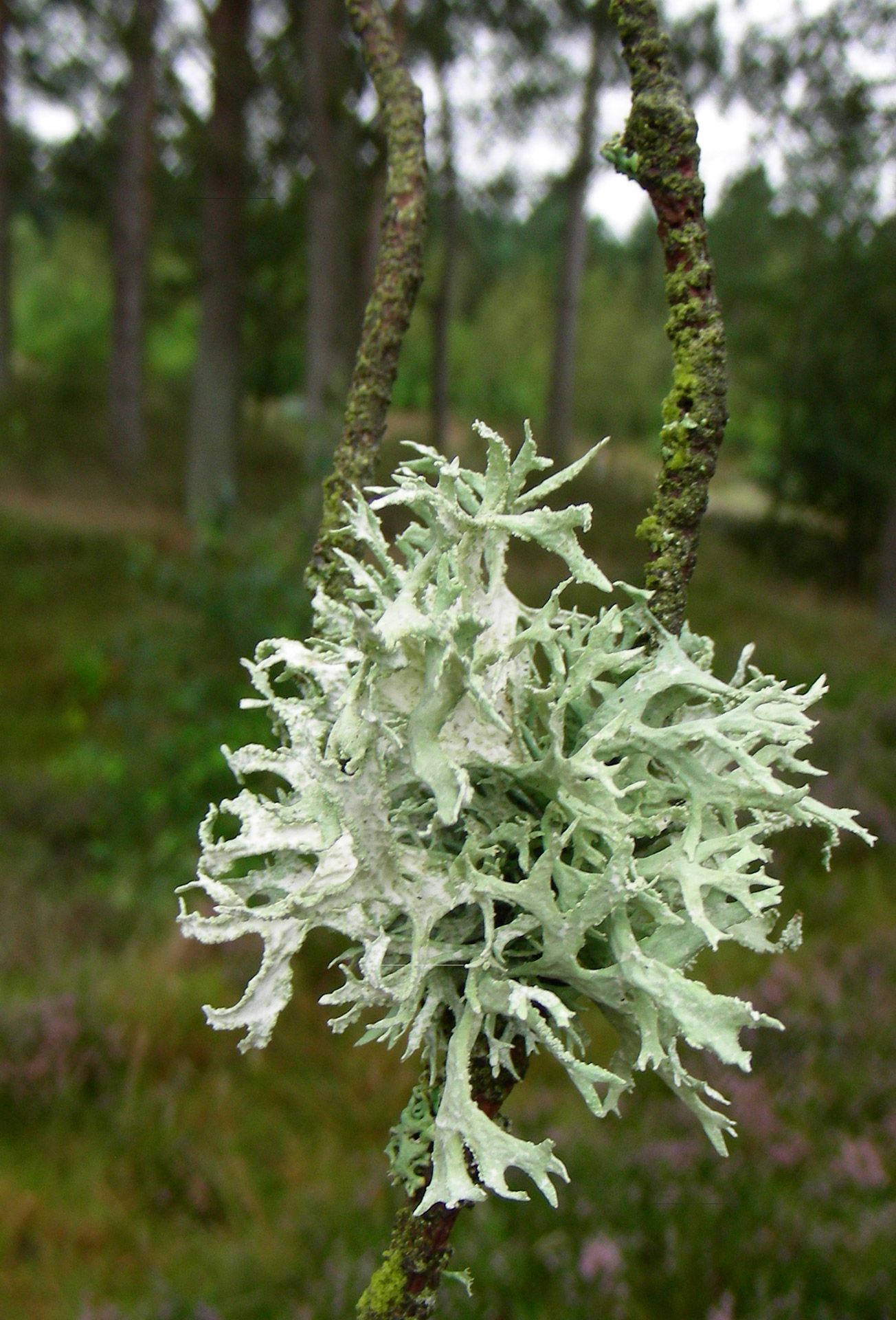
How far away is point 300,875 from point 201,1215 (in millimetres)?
2458

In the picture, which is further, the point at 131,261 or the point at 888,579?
the point at 131,261

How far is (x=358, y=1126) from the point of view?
9.53 feet

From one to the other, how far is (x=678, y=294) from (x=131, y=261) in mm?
10181

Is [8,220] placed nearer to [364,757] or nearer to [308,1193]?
[308,1193]

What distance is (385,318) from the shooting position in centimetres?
72

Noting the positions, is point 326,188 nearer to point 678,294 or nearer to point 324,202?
point 324,202

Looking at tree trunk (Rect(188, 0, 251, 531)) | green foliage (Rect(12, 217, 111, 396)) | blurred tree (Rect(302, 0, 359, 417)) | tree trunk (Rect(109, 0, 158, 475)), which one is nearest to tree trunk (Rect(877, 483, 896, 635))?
blurred tree (Rect(302, 0, 359, 417))

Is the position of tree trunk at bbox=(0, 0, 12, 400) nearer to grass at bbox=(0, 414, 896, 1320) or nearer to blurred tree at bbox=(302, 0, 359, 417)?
blurred tree at bbox=(302, 0, 359, 417)

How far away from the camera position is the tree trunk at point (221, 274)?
23.7 ft

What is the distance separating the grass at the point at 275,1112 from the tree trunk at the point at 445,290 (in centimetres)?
498

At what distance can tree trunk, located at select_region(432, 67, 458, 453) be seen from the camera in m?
9.09

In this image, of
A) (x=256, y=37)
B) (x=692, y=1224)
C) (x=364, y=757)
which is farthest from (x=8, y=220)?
(x=364, y=757)

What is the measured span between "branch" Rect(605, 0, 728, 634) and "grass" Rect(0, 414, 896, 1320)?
199 cm

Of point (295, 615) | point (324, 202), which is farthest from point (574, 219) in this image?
point (295, 615)
